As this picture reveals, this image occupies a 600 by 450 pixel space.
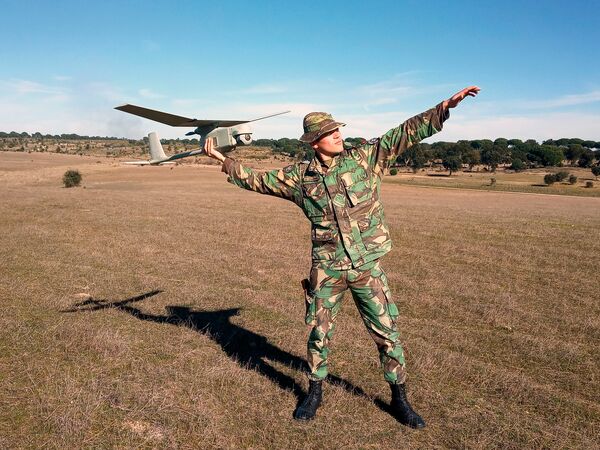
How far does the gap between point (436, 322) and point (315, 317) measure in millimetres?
3906

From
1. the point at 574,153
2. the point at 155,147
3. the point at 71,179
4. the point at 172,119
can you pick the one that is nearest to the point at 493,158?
the point at 574,153

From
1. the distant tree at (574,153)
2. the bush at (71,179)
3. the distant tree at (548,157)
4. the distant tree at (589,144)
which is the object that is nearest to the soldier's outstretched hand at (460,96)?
the bush at (71,179)

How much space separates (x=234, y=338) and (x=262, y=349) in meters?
0.59

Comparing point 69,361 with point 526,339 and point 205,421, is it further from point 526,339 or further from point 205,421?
point 526,339

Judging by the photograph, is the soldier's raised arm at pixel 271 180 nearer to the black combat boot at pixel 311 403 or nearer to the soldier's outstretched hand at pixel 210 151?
the soldier's outstretched hand at pixel 210 151

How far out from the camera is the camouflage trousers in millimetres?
4488

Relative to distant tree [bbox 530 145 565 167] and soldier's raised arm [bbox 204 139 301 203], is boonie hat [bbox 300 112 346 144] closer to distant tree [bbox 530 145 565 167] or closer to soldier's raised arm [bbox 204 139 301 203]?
soldier's raised arm [bbox 204 139 301 203]

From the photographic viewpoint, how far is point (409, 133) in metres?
4.33

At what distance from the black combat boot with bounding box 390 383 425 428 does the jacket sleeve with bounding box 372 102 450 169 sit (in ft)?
7.68

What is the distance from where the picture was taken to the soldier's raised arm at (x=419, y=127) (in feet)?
14.0

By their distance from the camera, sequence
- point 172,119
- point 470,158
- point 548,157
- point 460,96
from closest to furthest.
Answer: point 460,96, point 172,119, point 470,158, point 548,157

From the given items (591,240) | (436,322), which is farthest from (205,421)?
(591,240)

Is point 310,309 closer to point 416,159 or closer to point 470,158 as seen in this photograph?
point 416,159

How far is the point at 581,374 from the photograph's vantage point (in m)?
5.88
